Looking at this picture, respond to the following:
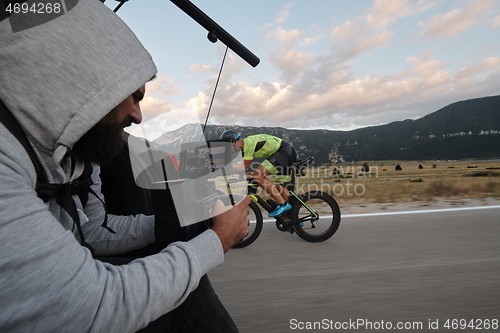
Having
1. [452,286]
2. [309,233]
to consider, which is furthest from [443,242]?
[309,233]

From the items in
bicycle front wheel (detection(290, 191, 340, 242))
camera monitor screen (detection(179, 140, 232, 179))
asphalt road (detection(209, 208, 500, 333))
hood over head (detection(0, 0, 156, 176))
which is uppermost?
hood over head (detection(0, 0, 156, 176))

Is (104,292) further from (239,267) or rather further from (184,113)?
(239,267)

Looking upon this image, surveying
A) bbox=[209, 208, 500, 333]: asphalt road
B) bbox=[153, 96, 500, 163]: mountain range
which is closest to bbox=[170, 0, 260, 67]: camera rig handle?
bbox=[209, 208, 500, 333]: asphalt road

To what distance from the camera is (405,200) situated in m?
6.83

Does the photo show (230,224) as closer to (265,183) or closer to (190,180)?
(190,180)

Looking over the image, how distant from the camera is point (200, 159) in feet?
4.43

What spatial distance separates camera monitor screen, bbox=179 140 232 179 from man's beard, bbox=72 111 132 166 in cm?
33

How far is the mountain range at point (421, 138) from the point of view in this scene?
12938 centimetres

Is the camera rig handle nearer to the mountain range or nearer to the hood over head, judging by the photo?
the hood over head

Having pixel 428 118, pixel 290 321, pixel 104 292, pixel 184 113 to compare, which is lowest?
pixel 290 321

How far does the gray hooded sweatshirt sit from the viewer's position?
0.51 metres

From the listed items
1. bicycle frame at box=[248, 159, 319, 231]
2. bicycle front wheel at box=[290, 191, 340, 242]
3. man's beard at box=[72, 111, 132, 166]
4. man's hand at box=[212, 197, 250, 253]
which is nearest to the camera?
man's beard at box=[72, 111, 132, 166]

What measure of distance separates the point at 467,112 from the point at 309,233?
20911 cm

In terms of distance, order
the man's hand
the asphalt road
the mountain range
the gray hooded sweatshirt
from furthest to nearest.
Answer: the mountain range, the asphalt road, the man's hand, the gray hooded sweatshirt
